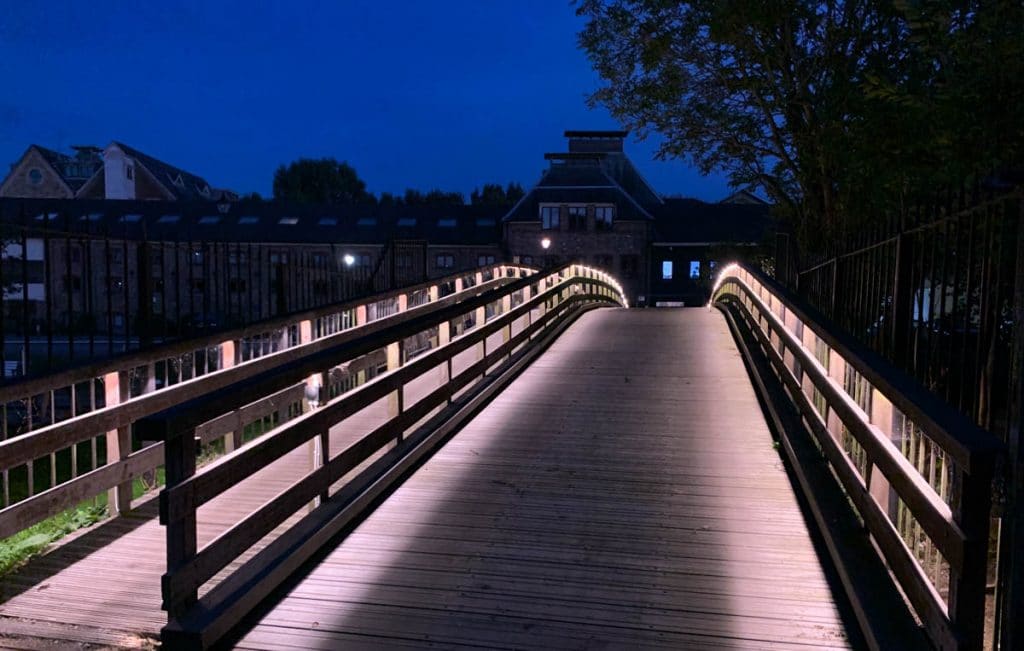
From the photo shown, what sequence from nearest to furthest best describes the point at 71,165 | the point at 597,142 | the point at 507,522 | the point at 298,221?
the point at 507,522, the point at 298,221, the point at 597,142, the point at 71,165

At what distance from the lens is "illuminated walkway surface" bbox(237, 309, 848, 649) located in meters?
3.94

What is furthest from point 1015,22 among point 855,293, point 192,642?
point 192,642

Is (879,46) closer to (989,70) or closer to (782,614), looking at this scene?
(989,70)

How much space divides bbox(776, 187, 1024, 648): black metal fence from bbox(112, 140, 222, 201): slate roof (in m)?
64.4

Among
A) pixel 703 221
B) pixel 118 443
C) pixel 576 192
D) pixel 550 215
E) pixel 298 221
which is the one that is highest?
pixel 576 192

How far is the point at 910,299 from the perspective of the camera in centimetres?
567

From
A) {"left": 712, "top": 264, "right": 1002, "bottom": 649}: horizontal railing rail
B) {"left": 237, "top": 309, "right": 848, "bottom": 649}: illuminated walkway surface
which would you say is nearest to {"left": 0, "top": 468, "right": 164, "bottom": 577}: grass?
{"left": 237, "top": 309, "right": 848, "bottom": 649}: illuminated walkway surface

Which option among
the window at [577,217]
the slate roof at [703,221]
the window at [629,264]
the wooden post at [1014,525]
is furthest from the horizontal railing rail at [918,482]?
the window at [629,264]

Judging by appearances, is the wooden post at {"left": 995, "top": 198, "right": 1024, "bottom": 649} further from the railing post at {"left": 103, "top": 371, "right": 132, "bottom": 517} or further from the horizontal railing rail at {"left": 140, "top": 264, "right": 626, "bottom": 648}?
the railing post at {"left": 103, "top": 371, "right": 132, "bottom": 517}

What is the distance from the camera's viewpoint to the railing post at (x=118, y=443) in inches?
245

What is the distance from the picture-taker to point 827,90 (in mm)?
15625

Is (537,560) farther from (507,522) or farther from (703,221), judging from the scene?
(703,221)

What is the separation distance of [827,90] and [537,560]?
13.4 metres

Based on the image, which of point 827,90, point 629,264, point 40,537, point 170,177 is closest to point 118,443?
point 40,537
